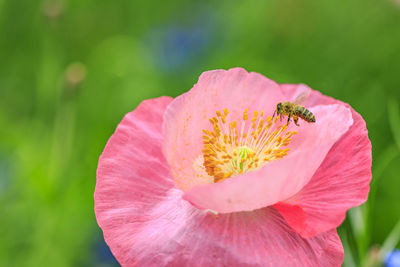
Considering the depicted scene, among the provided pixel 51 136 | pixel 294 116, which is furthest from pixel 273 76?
pixel 294 116

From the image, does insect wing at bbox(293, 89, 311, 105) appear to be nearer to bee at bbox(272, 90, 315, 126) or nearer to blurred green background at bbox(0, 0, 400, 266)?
bee at bbox(272, 90, 315, 126)

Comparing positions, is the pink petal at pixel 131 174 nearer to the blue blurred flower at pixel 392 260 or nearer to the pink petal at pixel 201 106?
the pink petal at pixel 201 106

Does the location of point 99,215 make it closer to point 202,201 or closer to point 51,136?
point 202,201

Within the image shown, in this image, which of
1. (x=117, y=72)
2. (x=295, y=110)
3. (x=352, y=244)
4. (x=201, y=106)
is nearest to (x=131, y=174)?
(x=201, y=106)

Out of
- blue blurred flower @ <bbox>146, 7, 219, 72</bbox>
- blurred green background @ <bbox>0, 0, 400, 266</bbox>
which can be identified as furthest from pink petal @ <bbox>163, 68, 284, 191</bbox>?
blue blurred flower @ <bbox>146, 7, 219, 72</bbox>

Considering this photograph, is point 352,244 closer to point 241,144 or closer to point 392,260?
point 392,260

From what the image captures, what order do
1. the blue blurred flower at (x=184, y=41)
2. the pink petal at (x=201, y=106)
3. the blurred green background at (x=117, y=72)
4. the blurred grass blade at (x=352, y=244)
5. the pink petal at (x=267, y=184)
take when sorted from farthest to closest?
the blue blurred flower at (x=184, y=41), the blurred green background at (x=117, y=72), the blurred grass blade at (x=352, y=244), the pink petal at (x=201, y=106), the pink petal at (x=267, y=184)

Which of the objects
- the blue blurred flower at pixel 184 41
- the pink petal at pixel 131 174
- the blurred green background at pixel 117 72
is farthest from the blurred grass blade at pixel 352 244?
the blue blurred flower at pixel 184 41
